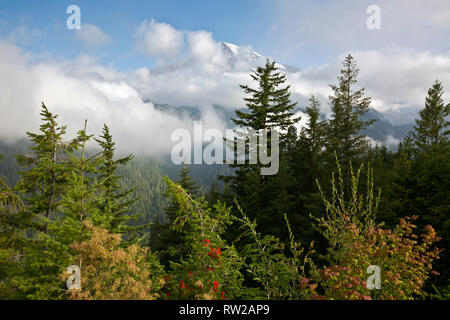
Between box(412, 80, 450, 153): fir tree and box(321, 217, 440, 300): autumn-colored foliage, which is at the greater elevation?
box(412, 80, 450, 153): fir tree

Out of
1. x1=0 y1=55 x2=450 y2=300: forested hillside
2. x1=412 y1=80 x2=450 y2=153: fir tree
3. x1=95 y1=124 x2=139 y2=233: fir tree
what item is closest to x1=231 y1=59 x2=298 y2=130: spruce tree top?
x1=0 y1=55 x2=450 y2=300: forested hillside

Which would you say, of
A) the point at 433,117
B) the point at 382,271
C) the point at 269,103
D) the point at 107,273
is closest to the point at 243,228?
the point at 382,271

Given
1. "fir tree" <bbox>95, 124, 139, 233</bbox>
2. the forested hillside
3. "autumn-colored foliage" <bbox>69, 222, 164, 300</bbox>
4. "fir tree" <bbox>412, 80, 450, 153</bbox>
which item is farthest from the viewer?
"fir tree" <bbox>412, 80, 450, 153</bbox>

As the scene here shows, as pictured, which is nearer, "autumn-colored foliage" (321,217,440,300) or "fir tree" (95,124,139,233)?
"autumn-colored foliage" (321,217,440,300)

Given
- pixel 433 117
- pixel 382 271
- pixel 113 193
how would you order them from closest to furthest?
pixel 382 271 < pixel 113 193 < pixel 433 117

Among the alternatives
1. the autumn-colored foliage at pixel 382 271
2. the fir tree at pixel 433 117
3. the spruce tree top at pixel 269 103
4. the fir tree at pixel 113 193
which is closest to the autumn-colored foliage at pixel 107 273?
the fir tree at pixel 113 193

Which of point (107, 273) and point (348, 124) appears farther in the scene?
point (348, 124)

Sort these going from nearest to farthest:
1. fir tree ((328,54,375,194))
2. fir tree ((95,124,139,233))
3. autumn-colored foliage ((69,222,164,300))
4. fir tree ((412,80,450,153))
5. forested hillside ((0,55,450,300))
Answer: autumn-colored foliage ((69,222,164,300))
forested hillside ((0,55,450,300))
fir tree ((95,124,139,233))
fir tree ((328,54,375,194))
fir tree ((412,80,450,153))

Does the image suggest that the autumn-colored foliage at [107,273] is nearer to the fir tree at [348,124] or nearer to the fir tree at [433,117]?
the fir tree at [348,124]

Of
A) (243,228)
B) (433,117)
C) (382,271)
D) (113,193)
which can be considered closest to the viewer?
(382,271)

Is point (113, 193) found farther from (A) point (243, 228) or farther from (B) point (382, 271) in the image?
(B) point (382, 271)

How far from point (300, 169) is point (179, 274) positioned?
16491 mm

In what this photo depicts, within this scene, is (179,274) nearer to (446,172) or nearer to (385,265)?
(385,265)

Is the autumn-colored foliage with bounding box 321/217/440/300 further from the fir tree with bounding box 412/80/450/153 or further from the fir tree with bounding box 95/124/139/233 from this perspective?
the fir tree with bounding box 412/80/450/153
